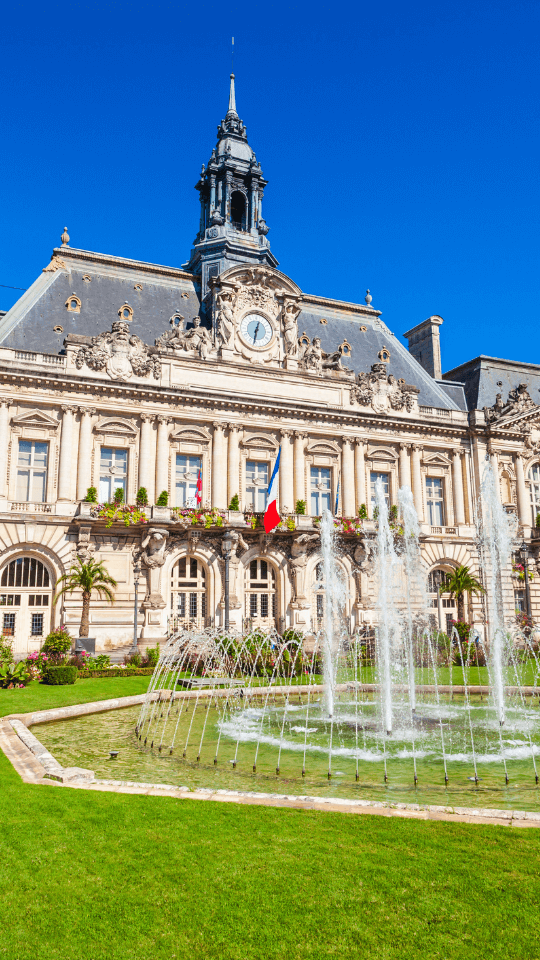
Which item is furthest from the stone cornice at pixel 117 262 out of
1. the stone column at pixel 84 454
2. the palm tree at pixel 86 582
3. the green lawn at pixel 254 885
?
the green lawn at pixel 254 885

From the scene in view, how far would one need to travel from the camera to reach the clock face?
1548 inches

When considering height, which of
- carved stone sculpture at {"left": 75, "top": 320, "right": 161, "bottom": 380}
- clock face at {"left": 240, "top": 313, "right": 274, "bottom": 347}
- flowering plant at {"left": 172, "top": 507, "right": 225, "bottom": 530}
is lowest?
flowering plant at {"left": 172, "top": 507, "right": 225, "bottom": 530}

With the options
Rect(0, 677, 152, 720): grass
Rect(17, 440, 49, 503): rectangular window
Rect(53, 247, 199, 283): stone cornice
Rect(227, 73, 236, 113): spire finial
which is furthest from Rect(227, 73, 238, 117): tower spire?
Rect(0, 677, 152, 720): grass

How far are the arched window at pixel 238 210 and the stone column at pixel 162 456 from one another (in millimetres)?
16296

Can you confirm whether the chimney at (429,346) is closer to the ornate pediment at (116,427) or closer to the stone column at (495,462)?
the stone column at (495,462)

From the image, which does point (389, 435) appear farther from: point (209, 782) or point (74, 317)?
point (209, 782)

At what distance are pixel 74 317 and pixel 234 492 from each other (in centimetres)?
1252

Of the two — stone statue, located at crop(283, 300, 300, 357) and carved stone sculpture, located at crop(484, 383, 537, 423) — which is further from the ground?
stone statue, located at crop(283, 300, 300, 357)

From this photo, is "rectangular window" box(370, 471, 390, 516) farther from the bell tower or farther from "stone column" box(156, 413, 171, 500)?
the bell tower

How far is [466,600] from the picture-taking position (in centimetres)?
4172

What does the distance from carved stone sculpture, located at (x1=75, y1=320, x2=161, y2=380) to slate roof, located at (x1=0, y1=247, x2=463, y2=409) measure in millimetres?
1793

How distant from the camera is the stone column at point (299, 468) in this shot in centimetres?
3909

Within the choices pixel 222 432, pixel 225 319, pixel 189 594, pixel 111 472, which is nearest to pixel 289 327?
pixel 225 319

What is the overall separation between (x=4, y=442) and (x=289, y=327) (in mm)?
16894
